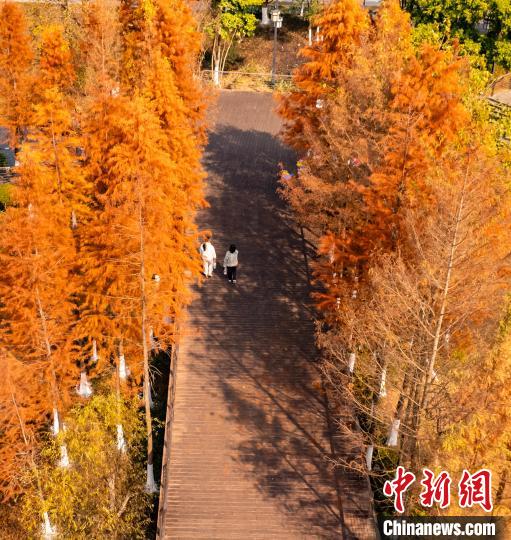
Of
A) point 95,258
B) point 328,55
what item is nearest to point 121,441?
point 95,258

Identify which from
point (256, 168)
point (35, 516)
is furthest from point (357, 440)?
point (256, 168)

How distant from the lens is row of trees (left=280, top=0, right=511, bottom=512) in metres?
15.9

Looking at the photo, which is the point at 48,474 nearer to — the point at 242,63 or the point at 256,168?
the point at 256,168

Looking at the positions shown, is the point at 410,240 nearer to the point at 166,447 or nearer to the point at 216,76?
the point at 166,447

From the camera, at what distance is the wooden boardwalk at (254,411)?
64.2ft

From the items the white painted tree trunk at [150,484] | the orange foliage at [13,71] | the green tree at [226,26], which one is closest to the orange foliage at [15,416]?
the white painted tree trunk at [150,484]

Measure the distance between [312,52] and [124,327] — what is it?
1394 centimetres

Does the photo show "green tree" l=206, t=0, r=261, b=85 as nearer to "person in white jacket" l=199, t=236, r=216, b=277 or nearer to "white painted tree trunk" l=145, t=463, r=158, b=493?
"person in white jacket" l=199, t=236, r=216, b=277

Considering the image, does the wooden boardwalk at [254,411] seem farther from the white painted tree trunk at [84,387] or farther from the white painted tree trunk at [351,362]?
the white painted tree trunk at [84,387]

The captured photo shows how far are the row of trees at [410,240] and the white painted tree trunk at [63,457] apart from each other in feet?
26.6

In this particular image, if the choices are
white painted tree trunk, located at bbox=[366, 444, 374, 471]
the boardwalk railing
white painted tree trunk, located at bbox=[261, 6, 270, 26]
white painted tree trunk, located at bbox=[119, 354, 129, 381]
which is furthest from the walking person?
white painted tree trunk, located at bbox=[261, 6, 270, 26]

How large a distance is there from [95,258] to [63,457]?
607 cm

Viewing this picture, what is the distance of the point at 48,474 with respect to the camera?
1981 centimetres

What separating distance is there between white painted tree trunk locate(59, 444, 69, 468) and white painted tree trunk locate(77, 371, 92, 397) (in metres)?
3.29
